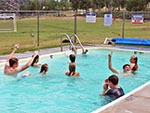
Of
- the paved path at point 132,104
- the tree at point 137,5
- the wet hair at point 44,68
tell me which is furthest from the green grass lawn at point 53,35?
the tree at point 137,5

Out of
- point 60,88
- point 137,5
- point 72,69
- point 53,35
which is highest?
point 137,5

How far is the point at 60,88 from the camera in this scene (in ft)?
30.7

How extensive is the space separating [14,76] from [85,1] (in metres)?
83.5

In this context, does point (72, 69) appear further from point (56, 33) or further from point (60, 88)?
point (56, 33)

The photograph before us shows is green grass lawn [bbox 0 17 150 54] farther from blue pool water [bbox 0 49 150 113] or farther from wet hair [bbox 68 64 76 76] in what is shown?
wet hair [bbox 68 64 76 76]

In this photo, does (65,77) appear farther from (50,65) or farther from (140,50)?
(140,50)

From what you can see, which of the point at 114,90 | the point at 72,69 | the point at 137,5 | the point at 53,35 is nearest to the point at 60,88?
the point at 72,69

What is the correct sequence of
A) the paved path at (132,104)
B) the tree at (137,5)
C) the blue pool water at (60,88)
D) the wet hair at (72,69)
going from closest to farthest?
the paved path at (132,104)
the blue pool water at (60,88)
the wet hair at (72,69)
the tree at (137,5)

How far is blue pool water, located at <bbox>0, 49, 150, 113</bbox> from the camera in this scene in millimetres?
7355

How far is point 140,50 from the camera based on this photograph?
16.1m

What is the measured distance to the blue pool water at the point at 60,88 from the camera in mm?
7355

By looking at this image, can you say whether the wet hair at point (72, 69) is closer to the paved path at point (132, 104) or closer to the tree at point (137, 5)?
the paved path at point (132, 104)

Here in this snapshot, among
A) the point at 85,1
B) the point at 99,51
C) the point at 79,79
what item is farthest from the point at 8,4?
the point at 79,79

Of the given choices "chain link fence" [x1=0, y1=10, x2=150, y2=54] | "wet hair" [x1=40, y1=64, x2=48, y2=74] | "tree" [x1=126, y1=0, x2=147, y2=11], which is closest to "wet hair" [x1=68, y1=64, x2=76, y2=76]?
"wet hair" [x1=40, y1=64, x2=48, y2=74]
